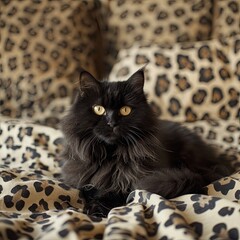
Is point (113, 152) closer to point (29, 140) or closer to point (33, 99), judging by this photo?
point (29, 140)

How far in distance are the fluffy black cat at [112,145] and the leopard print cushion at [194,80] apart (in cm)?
55

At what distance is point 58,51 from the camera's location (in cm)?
217

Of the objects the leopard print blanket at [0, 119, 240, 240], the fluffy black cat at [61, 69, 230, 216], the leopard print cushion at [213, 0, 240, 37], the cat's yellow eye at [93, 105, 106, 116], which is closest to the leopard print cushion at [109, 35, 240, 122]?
the leopard print cushion at [213, 0, 240, 37]

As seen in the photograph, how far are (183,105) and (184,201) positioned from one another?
0.90 metres

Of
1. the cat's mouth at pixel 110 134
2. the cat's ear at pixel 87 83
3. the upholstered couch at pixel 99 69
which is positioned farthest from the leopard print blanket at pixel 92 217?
the cat's ear at pixel 87 83

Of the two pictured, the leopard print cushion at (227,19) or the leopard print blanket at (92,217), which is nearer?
the leopard print blanket at (92,217)

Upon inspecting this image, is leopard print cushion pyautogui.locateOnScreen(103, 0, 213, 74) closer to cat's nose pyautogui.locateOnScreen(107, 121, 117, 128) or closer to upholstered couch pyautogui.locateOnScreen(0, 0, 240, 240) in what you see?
upholstered couch pyautogui.locateOnScreen(0, 0, 240, 240)

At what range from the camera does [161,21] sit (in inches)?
86.7

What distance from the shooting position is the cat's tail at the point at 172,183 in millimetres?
1225

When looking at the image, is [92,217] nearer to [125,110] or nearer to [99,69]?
[125,110]

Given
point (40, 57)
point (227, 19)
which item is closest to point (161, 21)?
point (227, 19)

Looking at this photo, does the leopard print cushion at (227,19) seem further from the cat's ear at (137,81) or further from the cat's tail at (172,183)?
the cat's tail at (172,183)

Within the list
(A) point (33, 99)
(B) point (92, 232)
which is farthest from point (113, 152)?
(A) point (33, 99)

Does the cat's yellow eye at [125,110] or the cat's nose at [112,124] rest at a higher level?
the cat's yellow eye at [125,110]
